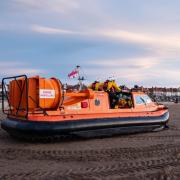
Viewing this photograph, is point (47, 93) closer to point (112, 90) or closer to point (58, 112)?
point (58, 112)

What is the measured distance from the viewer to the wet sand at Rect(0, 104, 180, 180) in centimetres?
691

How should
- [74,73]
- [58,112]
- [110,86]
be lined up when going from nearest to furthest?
[58,112]
[110,86]
[74,73]

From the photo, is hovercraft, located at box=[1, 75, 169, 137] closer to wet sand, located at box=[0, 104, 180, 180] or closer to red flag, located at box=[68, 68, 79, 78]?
wet sand, located at box=[0, 104, 180, 180]

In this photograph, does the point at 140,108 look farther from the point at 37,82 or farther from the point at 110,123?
the point at 37,82

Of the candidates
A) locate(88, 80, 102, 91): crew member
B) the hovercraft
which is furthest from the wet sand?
locate(88, 80, 102, 91): crew member

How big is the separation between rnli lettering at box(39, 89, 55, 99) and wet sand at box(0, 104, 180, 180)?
137 centimetres

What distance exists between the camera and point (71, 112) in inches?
451

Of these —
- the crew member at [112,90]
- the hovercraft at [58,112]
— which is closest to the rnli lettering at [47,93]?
the hovercraft at [58,112]

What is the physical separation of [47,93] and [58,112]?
69cm

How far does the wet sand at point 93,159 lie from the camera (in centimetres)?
691

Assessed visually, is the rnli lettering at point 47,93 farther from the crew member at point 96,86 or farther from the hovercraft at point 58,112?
the crew member at point 96,86

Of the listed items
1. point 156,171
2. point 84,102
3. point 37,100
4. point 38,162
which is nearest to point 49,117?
point 37,100

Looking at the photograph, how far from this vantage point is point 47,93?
35.8 feet

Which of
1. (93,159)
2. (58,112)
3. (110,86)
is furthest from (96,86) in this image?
(93,159)
